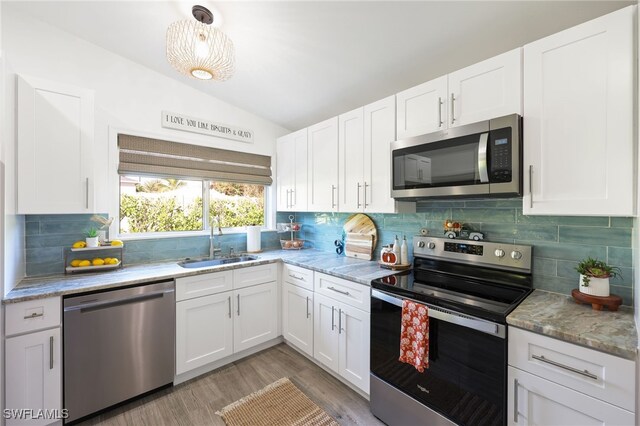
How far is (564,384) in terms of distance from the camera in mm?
1124

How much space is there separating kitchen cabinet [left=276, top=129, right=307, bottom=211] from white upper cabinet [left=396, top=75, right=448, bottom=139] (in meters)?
1.21

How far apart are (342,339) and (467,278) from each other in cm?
103

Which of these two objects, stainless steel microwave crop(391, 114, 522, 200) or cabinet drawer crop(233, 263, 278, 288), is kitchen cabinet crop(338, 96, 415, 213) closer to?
stainless steel microwave crop(391, 114, 522, 200)

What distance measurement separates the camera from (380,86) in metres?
2.29

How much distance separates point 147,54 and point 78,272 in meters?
1.90

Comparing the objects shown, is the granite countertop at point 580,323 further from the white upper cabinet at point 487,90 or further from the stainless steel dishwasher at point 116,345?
the stainless steel dishwasher at point 116,345

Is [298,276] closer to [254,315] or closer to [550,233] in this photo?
[254,315]


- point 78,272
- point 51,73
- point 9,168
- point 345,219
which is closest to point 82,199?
point 9,168

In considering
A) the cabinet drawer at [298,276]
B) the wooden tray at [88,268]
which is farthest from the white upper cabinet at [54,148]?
the cabinet drawer at [298,276]

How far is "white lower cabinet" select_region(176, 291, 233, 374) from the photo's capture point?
2152mm

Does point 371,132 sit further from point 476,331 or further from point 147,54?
point 147,54

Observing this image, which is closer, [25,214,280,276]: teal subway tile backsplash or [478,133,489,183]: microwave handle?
Answer: [478,133,489,183]: microwave handle

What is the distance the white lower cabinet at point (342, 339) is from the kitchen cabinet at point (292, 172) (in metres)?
1.17

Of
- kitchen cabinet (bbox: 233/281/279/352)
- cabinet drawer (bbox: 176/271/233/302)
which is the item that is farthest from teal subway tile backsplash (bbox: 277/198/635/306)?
cabinet drawer (bbox: 176/271/233/302)
